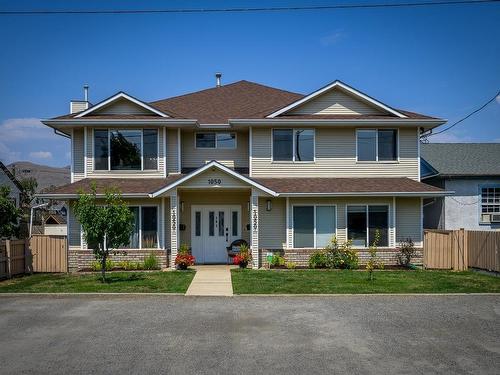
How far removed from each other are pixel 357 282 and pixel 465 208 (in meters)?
11.7

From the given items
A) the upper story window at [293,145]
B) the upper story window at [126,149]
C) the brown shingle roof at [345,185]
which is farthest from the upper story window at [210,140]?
the brown shingle roof at [345,185]

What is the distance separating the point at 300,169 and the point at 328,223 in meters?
2.55

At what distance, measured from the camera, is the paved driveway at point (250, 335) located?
7.74 m

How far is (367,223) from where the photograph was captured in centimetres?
2066

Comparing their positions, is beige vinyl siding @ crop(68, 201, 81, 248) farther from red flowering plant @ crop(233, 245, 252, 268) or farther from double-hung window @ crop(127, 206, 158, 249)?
red flowering plant @ crop(233, 245, 252, 268)

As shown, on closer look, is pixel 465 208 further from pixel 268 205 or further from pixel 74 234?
pixel 74 234

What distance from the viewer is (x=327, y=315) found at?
11.3 m

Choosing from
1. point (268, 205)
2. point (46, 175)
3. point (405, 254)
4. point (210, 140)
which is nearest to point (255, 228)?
point (268, 205)

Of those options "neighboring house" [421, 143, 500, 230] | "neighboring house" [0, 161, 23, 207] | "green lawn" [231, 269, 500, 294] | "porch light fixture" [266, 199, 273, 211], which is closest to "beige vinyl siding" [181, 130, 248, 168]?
"porch light fixture" [266, 199, 273, 211]

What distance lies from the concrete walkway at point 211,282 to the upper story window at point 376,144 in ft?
24.5

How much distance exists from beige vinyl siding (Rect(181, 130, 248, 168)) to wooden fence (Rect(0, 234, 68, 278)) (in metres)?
6.09

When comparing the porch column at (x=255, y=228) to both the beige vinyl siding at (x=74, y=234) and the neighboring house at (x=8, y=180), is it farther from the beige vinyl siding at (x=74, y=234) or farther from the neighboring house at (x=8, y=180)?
the neighboring house at (x=8, y=180)

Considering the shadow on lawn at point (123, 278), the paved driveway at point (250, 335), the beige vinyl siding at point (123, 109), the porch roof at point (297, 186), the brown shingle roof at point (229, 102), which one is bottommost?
the shadow on lawn at point (123, 278)

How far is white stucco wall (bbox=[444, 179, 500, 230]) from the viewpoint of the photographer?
82.4 feet
